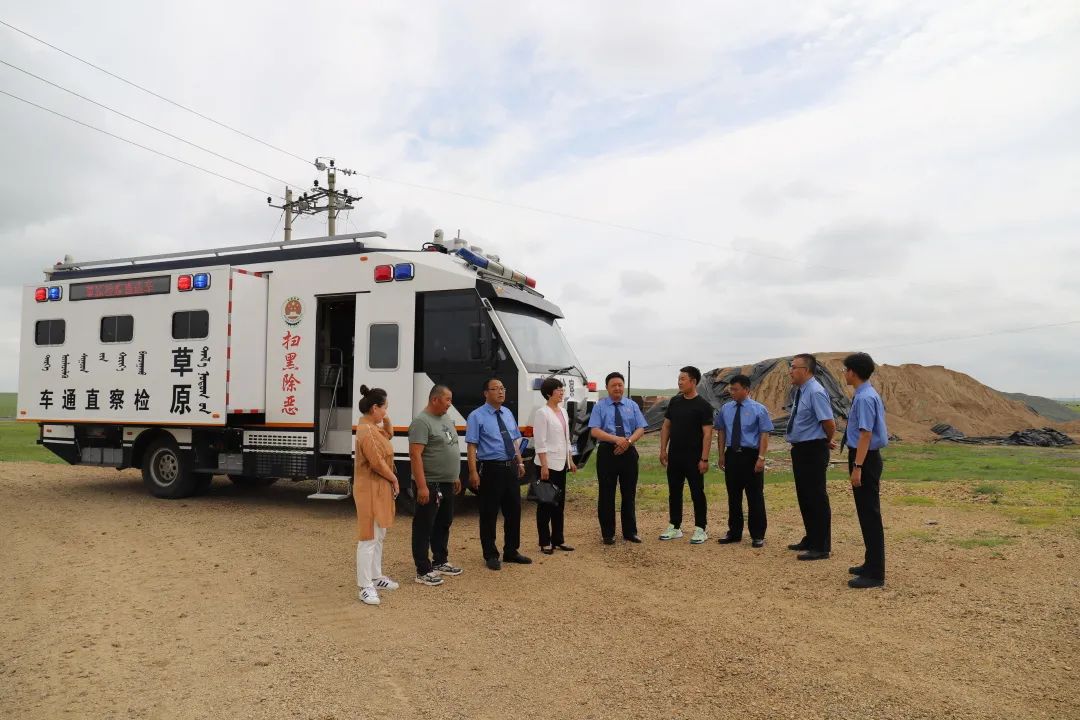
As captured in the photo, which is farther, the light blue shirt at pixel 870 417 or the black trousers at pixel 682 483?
the black trousers at pixel 682 483

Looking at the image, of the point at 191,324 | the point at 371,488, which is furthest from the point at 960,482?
the point at 191,324

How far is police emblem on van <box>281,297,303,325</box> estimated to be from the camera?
1003 cm

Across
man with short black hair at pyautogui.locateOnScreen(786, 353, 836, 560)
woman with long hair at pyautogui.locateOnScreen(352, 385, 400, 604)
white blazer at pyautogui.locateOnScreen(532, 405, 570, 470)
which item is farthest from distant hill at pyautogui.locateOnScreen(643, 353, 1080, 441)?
woman with long hair at pyautogui.locateOnScreen(352, 385, 400, 604)

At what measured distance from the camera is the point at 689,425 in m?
7.81

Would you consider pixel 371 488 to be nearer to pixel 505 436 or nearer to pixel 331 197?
pixel 505 436

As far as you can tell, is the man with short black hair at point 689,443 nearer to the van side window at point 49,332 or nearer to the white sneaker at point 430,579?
the white sneaker at point 430,579

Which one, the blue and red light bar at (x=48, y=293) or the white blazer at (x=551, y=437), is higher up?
the blue and red light bar at (x=48, y=293)

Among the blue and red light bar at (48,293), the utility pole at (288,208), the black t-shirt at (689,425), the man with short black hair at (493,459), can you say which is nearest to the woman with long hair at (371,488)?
the man with short black hair at (493,459)

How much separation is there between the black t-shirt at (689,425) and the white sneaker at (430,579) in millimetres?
2829

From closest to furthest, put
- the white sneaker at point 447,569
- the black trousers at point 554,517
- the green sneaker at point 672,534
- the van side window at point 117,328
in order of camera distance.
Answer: the white sneaker at point 447,569
the black trousers at point 554,517
the green sneaker at point 672,534
the van side window at point 117,328

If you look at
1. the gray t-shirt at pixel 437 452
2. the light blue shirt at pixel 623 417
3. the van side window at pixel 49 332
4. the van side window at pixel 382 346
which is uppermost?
the van side window at pixel 49 332

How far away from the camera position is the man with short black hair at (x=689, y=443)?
25.5 feet

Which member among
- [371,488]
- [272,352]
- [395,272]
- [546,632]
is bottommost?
[546,632]

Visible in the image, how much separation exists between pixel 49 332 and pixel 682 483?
1004 cm
